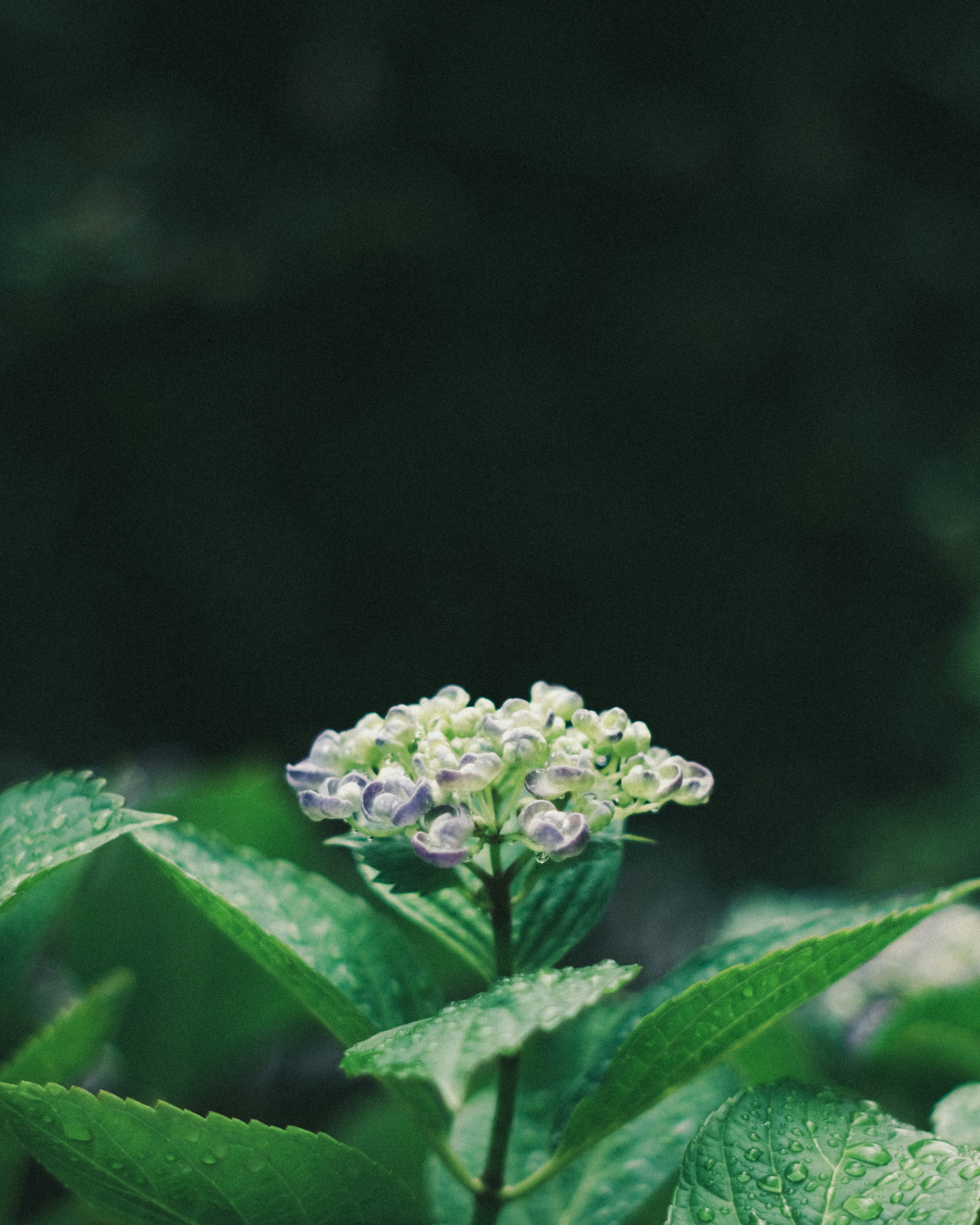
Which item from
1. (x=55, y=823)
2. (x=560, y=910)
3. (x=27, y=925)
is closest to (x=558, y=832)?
(x=560, y=910)

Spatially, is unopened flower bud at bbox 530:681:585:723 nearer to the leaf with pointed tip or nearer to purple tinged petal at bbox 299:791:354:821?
purple tinged petal at bbox 299:791:354:821

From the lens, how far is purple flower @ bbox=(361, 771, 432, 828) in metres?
0.46

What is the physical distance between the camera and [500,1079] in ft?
1.67

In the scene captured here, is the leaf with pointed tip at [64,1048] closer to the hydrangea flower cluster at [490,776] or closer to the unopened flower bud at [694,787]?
the hydrangea flower cluster at [490,776]

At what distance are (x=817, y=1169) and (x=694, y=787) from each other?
19 centimetres

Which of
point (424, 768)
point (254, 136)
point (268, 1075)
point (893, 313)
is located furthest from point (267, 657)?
point (424, 768)

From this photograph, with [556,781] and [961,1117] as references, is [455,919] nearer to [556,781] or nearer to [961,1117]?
[556,781]

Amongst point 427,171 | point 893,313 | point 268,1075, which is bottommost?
point 268,1075

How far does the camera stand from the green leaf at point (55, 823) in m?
0.44

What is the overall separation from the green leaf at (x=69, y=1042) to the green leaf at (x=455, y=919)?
7.8 inches

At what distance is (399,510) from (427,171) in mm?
895

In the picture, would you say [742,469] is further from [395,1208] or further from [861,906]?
[395,1208]

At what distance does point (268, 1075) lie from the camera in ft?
3.59

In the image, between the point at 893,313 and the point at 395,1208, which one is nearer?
the point at 395,1208
